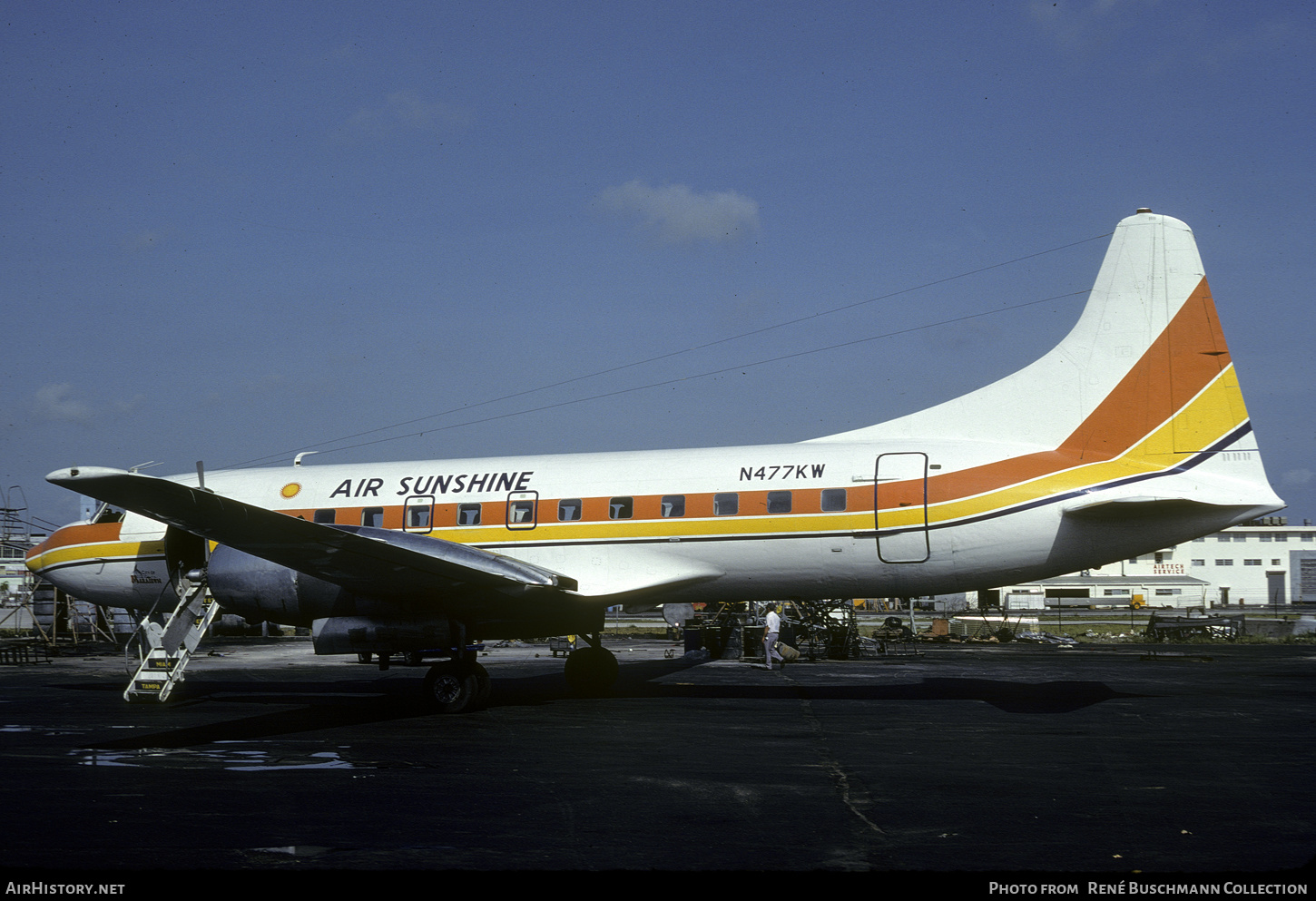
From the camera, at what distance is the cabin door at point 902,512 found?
15.4 m

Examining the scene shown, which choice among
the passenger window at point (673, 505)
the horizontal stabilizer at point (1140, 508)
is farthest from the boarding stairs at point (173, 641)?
the horizontal stabilizer at point (1140, 508)

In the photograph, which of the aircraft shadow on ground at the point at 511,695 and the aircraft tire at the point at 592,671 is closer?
the aircraft shadow on ground at the point at 511,695

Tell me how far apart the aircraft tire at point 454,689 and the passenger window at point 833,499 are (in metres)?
5.98

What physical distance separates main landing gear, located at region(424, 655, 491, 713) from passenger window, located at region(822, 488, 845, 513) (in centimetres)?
582

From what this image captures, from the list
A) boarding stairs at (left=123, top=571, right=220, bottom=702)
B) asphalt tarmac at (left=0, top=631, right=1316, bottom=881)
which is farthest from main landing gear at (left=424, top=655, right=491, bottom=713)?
boarding stairs at (left=123, top=571, right=220, bottom=702)

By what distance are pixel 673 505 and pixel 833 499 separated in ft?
8.38

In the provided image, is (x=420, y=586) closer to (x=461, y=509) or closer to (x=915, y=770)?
(x=461, y=509)

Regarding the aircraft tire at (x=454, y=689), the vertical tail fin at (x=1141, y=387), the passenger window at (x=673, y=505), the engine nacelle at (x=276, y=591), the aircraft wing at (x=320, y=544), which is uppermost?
the vertical tail fin at (x=1141, y=387)

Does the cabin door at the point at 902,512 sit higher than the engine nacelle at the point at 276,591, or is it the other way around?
the cabin door at the point at 902,512

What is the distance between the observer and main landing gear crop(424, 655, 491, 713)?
50.8 feet

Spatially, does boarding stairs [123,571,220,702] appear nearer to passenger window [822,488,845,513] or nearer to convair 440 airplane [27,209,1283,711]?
convair 440 airplane [27,209,1283,711]

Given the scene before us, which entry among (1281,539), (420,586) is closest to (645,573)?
(420,586)

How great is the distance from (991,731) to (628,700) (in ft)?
20.6

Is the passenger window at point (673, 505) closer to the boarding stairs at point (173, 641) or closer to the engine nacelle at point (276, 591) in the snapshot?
the engine nacelle at point (276, 591)
